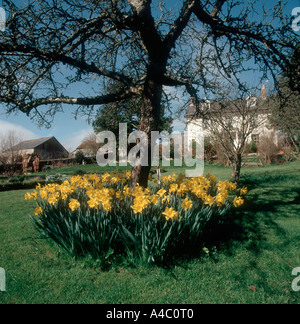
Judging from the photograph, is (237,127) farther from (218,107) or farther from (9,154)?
(9,154)

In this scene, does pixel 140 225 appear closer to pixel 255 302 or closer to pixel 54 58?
pixel 255 302

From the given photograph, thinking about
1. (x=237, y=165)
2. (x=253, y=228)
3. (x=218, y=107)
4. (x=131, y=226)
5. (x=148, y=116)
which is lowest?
(x=253, y=228)

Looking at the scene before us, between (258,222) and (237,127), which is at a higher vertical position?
(237,127)

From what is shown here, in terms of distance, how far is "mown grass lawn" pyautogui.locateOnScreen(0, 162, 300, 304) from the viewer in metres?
2.35

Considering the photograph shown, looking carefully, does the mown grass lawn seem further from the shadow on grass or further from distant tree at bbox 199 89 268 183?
distant tree at bbox 199 89 268 183

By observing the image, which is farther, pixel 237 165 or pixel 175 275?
pixel 237 165

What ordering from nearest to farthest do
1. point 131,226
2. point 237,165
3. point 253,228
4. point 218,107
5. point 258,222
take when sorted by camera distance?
point 131,226
point 253,228
point 258,222
point 218,107
point 237,165

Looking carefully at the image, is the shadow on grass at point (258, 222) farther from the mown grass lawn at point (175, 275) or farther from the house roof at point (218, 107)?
the house roof at point (218, 107)

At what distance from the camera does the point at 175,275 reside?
273 cm

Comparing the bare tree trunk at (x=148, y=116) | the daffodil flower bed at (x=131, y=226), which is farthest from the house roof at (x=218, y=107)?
the daffodil flower bed at (x=131, y=226)

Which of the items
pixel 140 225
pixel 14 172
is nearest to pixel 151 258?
pixel 140 225

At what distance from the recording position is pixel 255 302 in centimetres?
225

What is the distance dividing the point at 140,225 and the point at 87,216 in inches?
30.3

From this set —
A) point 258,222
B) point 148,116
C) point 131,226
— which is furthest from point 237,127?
point 131,226
